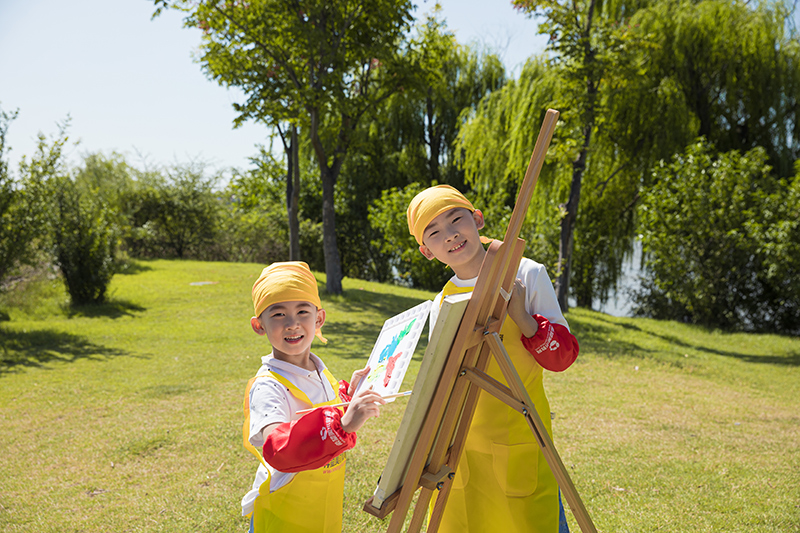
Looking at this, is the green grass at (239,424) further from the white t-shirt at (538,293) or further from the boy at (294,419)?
the white t-shirt at (538,293)

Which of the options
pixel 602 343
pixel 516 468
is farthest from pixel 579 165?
pixel 516 468

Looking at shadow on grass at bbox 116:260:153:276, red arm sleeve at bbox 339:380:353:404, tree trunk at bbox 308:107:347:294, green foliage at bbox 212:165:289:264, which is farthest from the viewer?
green foliage at bbox 212:165:289:264

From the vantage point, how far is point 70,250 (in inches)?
444

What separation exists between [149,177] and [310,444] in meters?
23.6

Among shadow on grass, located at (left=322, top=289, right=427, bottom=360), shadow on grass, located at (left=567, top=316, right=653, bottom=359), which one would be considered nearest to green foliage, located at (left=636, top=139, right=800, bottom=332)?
shadow on grass, located at (left=567, top=316, right=653, bottom=359)

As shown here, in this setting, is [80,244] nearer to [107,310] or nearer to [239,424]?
[107,310]

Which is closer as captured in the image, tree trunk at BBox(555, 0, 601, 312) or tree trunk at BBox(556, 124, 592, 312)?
tree trunk at BBox(555, 0, 601, 312)

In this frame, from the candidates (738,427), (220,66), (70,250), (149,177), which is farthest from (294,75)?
(149,177)

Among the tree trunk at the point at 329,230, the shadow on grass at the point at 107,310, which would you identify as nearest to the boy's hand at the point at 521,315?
the shadow on grass at the point at 107,310

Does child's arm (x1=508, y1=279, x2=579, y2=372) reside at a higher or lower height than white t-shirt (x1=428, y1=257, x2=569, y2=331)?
lower

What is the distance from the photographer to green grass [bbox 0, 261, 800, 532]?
3.79 m

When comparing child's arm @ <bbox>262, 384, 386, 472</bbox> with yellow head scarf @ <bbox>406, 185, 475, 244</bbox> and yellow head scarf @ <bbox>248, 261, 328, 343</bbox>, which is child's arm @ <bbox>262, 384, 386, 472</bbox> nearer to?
yellow head scarf @ <bbox>248, 261, 328, 343</bbox>

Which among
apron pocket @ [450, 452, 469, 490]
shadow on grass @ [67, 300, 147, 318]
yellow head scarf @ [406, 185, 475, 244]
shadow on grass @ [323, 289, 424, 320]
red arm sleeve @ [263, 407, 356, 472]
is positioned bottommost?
shadow on grass @ [67, 300, 147, 318]

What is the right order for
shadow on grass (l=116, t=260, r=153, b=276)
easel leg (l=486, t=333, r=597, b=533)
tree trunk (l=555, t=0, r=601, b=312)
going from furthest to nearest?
shadow on grass (l=116, t=260, r=153, b=276)
tree trunk (l=555, t=0, r=601, b=312)
easel leg (l=486, t=333, r=597, b=533)
